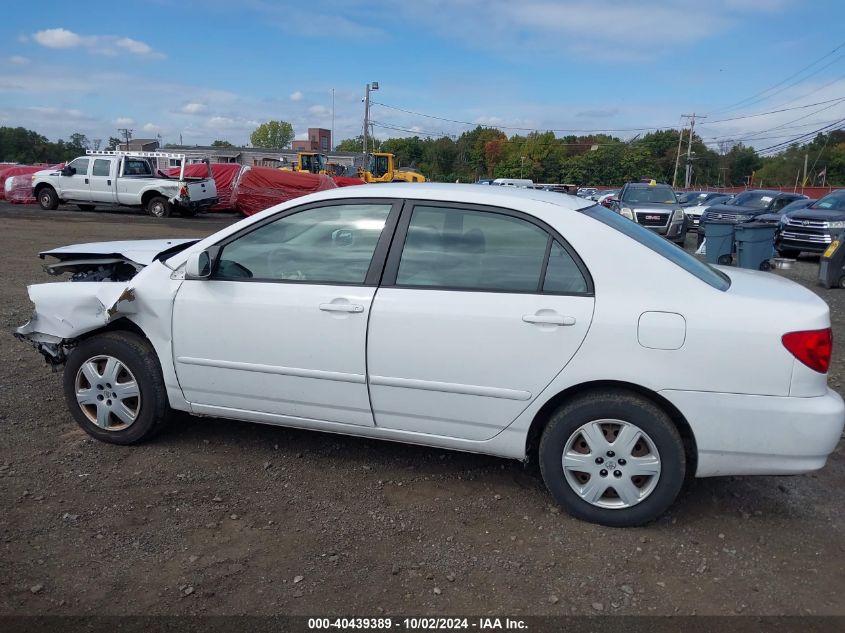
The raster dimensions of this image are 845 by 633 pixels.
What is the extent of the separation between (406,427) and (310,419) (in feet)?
1.87

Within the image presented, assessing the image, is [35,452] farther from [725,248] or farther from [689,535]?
[725,248]

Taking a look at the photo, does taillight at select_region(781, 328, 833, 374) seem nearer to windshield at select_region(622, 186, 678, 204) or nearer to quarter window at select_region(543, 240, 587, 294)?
quarter window at select_region(543, 240, 587, 294)

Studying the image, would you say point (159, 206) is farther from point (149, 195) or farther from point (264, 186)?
point (264, 186)

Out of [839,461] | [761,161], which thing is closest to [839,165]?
[761,161]

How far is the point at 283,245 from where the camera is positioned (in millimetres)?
3971

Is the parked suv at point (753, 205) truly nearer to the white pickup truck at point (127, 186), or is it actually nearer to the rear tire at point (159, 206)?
the white pickup truck at point (127, 186)

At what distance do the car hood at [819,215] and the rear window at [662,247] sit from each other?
13.4m

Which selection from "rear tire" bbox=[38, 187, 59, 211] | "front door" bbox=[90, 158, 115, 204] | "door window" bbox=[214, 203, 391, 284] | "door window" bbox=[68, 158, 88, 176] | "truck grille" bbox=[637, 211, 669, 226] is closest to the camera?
"door window" bbox=[214, 203, 391, 284]

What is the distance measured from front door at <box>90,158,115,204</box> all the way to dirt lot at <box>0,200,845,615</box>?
63.3 ft

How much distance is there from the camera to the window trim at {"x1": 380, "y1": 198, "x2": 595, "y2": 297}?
3439 millimetres

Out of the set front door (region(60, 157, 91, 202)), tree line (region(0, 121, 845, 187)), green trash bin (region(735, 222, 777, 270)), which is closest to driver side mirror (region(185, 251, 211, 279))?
green trash bin (region(735, 222, 777, 270))

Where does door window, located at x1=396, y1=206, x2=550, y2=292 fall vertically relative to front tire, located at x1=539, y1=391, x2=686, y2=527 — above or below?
above

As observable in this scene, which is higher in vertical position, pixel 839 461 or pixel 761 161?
pixel 761 161

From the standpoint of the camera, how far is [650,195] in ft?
63.0
